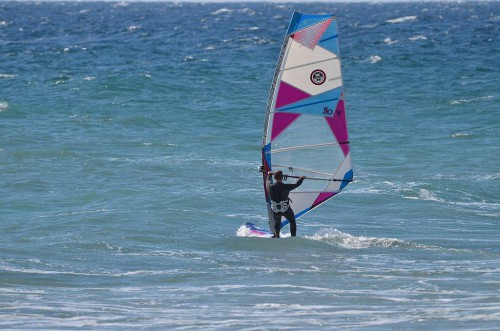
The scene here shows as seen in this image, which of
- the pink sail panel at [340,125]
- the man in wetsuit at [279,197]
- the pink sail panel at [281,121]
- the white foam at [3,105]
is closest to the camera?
the man in wetsuit at [279,197]

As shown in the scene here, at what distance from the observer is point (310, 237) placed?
51.7ft

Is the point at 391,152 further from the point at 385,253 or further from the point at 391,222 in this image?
the point at 385,253

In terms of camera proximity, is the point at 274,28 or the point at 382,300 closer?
the point at 382,300

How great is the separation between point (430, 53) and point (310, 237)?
34016 mm

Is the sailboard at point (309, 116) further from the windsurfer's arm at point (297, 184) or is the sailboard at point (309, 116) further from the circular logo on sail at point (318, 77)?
the windsurfer's arm at point (297, 184)

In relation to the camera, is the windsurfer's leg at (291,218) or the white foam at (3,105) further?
the white foam at (3,105)

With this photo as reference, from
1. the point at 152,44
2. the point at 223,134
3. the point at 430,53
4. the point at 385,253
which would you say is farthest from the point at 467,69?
the point at 385,253

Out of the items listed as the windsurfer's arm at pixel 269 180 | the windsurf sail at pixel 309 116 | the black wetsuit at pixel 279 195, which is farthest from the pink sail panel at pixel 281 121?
the black wetsuit at pixel 279 195

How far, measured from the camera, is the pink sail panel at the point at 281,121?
14883 mm

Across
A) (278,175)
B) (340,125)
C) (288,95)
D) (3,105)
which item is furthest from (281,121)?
(3,105)

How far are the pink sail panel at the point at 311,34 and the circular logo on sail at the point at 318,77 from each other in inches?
16.0

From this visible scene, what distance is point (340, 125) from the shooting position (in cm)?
1516

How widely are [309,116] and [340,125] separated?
485 millimetres

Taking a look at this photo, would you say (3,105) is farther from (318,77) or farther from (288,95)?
(318,77)
